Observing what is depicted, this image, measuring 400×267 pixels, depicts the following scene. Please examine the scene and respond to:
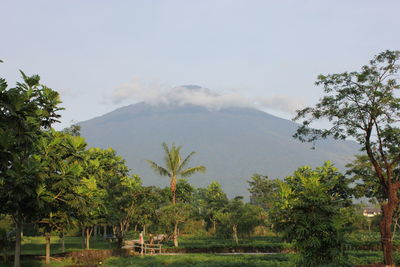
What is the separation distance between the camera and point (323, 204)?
15.8 metres

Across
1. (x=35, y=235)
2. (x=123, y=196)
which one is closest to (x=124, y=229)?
(x=123, y=196)

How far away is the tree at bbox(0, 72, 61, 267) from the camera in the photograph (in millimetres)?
8891

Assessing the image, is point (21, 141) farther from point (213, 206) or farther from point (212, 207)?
point (213, 206)

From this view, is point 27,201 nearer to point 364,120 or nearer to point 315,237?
A: point 315,237

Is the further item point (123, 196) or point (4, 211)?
point (123, 196)

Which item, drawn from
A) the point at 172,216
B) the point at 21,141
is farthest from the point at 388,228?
the point at 172,216

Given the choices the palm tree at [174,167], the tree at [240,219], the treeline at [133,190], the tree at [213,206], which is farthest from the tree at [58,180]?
the tree at [213,206]

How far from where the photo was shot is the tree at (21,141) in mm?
8891

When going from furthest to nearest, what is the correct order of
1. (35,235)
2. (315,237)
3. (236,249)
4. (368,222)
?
(368,222) < (35,235) < (236,249) < (315,237)

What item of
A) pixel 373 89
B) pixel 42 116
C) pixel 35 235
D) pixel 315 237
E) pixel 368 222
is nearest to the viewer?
pixel 315 237

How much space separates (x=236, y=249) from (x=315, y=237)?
2153cm

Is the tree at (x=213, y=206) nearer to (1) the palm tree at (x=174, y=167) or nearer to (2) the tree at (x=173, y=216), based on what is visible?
(1) the palm tree at (x=174, y=167)

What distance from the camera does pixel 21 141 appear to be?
9125 millimetres

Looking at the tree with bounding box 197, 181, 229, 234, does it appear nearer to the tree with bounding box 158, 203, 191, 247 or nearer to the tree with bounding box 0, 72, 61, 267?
the tree with bounding box 158, 203, 191, 247
